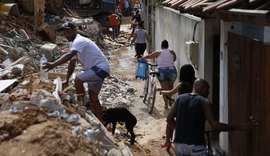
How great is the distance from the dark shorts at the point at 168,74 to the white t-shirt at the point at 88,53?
10.7 feet

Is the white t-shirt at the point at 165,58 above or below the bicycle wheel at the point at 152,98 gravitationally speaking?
above

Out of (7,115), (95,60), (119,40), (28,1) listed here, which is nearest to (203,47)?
(95,60)

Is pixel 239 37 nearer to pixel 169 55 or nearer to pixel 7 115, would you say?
pixel 7 115

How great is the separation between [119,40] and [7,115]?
24.1 metres

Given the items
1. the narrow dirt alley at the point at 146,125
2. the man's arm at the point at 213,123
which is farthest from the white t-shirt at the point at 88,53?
the man's arm at the point at 213,123

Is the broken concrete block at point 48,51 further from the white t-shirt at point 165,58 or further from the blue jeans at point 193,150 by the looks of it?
the blue jeans at point 193,150

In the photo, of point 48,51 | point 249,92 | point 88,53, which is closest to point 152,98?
point 88,53

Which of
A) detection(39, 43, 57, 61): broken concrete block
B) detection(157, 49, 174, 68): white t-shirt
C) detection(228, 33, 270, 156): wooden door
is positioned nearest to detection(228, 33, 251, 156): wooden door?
detection(228, 33, 270, 156): wooden door

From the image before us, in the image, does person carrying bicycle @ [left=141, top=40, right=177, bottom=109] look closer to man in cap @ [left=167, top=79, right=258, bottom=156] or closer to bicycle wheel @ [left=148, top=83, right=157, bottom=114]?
bicycle wheel @ [left=148, top=83, right=157, bottom=114]

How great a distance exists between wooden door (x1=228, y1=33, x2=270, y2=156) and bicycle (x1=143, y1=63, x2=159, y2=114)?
464 cm

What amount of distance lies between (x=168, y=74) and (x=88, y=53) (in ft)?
11.6

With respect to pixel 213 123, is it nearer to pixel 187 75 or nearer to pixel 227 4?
pixel 227 4

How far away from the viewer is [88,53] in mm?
8258

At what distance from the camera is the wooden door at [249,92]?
5434 millimetres
